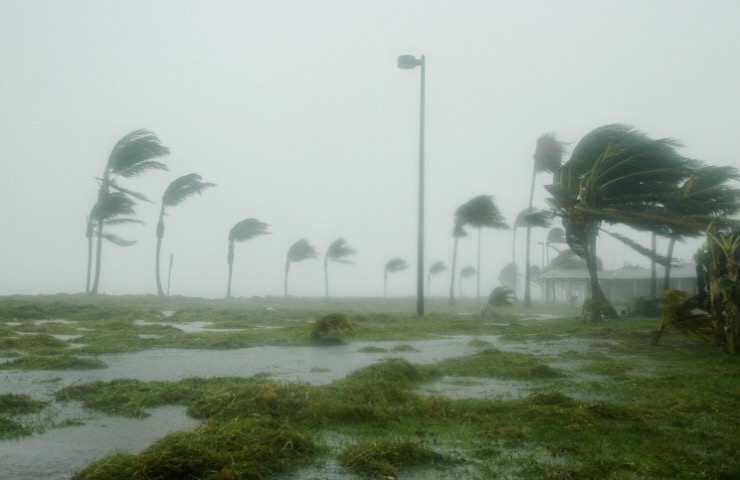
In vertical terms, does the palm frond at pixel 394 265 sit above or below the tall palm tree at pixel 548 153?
below

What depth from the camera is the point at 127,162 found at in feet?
87.7

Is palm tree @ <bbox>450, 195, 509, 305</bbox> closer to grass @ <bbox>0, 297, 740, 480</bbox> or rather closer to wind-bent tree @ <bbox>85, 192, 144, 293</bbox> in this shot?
wind-bent tree @ <bbox>85, 192, 144, 293</bbox>

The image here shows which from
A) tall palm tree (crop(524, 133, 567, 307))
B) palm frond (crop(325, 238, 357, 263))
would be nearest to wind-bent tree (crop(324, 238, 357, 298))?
palm frond (crop(325, 238, 357, 263))

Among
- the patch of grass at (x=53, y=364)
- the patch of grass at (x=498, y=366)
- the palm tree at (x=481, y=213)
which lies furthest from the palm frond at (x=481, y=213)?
the patch of grass at (x=53, y=364)

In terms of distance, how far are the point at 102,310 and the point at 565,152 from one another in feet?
85.9

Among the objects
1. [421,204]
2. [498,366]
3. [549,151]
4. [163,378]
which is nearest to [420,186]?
[421,204]

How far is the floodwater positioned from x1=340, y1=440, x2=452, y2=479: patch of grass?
4.66 ft

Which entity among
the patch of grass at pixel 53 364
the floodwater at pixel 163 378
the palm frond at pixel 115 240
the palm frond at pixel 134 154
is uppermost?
the palm frond at pixel 134 154

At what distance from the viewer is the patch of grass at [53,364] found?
22.8 feet

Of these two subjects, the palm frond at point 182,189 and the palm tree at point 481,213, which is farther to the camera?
the palm tree at point 481,213

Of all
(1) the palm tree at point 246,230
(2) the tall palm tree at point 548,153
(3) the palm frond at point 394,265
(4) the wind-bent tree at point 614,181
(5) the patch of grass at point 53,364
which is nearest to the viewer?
(5) the patch of grass at point 53,364

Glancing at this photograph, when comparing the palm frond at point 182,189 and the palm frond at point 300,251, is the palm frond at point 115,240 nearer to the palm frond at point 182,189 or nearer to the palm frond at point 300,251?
the palm frond at point 182,189

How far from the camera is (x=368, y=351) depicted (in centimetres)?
938

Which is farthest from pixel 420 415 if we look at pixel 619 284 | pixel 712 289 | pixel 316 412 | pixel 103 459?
pixel 619 284
